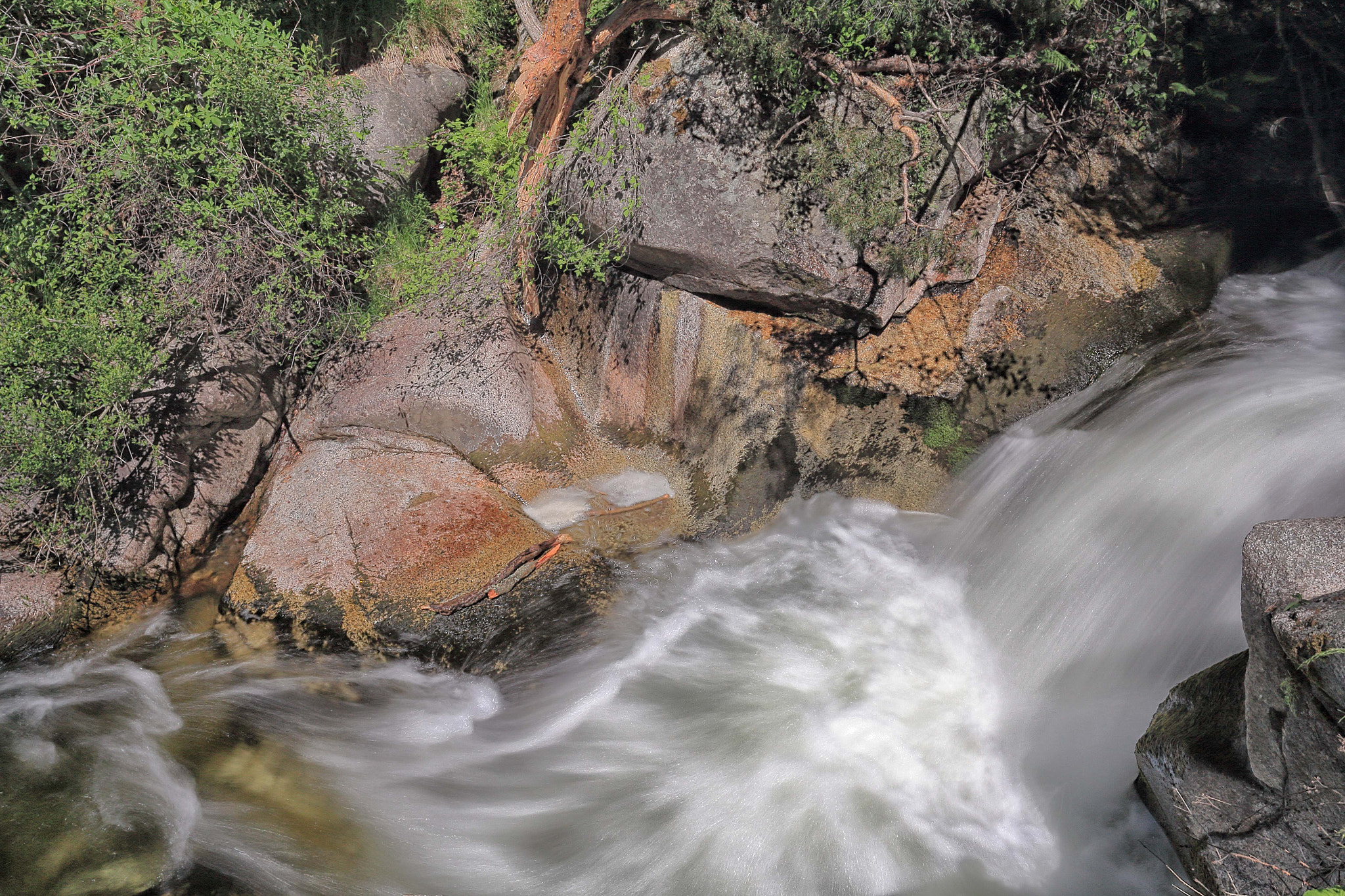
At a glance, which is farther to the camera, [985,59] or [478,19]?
[478,19]

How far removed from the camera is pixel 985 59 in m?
5.38

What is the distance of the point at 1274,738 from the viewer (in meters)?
2.83

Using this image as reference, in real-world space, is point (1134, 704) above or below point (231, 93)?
below

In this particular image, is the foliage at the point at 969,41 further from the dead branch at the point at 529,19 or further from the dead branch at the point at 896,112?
the dead branch at the point at 529,19

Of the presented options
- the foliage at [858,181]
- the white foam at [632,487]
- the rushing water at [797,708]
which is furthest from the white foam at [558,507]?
the foliage at [858,181]

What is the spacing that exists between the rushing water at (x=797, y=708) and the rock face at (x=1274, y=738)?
636 millimetres

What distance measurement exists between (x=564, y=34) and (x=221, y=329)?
10.9 ft

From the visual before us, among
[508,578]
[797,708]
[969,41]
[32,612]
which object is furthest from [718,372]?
[32,612]

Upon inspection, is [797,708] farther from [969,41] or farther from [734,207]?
[969,41]

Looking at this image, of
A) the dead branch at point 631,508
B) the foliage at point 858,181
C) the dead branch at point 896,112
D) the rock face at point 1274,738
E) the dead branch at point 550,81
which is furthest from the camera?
the dead branch at point 631,508

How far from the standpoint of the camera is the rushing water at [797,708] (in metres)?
3.83

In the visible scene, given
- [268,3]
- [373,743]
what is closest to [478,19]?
[268,3]

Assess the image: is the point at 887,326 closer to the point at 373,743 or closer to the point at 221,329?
the point at 373,743

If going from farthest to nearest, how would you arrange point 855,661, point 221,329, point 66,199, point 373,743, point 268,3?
point 268,3 → point 221,329 → point 66,199 → point 855,661 → point 373,743
